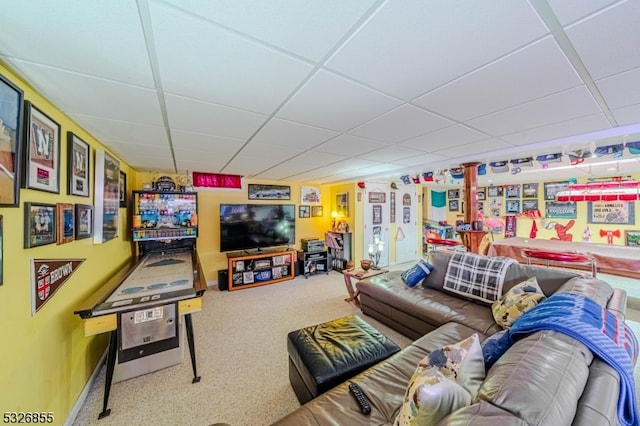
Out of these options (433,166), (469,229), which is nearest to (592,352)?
(469,229)

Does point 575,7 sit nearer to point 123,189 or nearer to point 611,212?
point 123,189

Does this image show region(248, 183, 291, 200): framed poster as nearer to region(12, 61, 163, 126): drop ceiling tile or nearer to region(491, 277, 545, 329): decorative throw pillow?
region(12, 61, 163, 126): drop ceiling tile

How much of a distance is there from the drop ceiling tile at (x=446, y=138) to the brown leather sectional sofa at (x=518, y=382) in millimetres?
1477

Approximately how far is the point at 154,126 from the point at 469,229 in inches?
154

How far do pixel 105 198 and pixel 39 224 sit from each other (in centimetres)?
105

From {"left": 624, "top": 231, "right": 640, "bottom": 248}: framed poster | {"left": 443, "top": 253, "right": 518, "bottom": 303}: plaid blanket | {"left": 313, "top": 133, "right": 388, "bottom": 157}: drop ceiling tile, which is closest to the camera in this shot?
{"left": 313, "top": 133, "right": 388, "bottom": 157}: drop ceiling tile

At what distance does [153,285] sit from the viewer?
2.16 m

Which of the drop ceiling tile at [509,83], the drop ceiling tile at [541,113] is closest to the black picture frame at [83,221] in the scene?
the drop ceiling tile at [509,83]

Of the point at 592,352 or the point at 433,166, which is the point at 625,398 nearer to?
the point at 592,352

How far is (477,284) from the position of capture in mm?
2531

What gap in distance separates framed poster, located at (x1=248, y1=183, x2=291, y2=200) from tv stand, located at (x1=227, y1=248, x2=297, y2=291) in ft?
3.69

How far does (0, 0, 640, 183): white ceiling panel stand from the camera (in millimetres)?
Result: 805

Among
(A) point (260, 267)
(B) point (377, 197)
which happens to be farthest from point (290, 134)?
(B) point (377, 197)

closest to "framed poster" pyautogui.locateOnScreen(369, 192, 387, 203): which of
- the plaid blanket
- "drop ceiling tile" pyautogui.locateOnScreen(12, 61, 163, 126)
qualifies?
the plaid blanket
